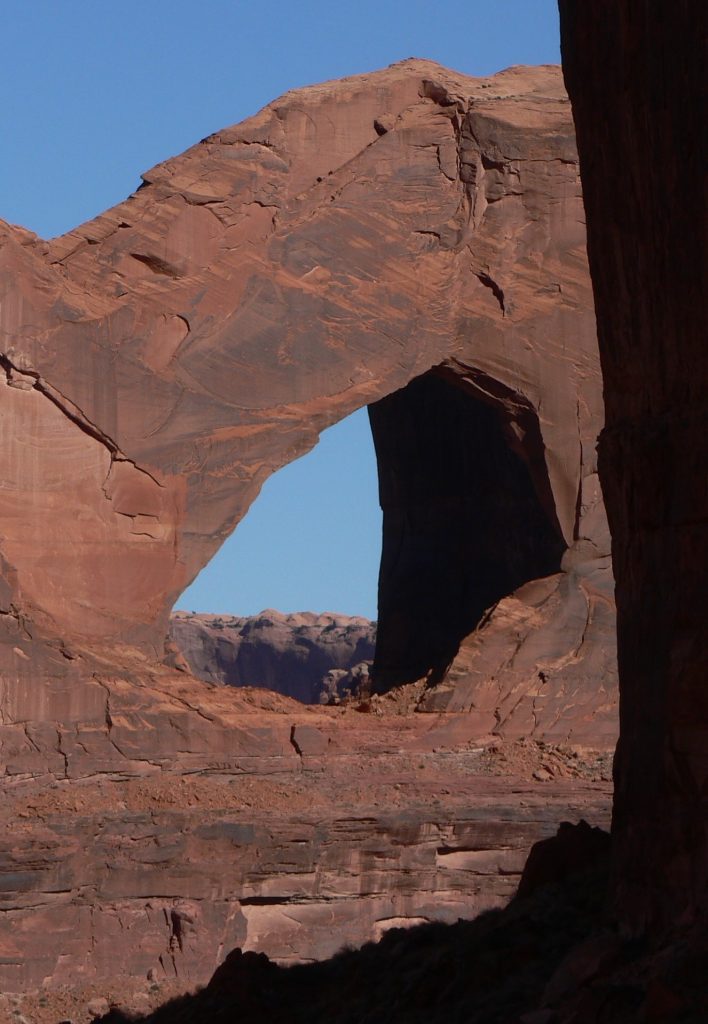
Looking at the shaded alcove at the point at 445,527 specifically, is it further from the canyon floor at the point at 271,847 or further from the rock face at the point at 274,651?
the rock face at the point at 274,651

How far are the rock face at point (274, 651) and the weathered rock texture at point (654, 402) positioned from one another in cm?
3069

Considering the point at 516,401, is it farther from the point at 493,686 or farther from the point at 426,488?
the point at 426,488

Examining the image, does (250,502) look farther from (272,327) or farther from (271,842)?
(271,842)

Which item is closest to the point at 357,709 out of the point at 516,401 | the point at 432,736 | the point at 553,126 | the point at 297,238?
the point at 432,736

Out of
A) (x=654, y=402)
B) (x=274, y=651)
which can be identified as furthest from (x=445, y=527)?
(x=274, y=651)

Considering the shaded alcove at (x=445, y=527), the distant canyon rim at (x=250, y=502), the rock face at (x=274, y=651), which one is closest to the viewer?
the distant canyon rim at (x=250, y=502)

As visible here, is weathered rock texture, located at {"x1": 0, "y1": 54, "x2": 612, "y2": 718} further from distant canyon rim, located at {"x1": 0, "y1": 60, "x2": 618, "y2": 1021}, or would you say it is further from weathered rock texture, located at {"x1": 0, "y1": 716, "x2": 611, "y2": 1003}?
weathered rock texture, located at {"x1": 0, "y1": 716, "x2": 611, "y2": 1003}

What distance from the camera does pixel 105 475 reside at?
12.9 metres

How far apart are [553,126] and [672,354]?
24.1 feet

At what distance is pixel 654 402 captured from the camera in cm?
789

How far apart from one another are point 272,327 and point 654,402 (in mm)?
6147

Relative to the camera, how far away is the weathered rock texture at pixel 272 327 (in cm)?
1271

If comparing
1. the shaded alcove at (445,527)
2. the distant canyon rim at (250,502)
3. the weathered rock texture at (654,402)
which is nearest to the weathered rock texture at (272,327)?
the distant canyon rim at (250,502)

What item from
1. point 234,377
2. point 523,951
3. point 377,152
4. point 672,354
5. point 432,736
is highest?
point 377,152
